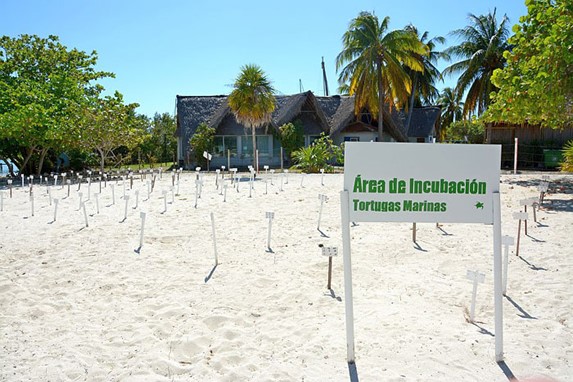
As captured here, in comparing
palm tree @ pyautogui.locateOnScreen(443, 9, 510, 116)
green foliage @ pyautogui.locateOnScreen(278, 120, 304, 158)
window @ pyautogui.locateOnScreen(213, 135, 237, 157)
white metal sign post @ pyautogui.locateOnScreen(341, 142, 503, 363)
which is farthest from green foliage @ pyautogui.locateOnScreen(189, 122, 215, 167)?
white metal sign post @ pyautogui.locateOnScreen(341, 142, 503, 363)

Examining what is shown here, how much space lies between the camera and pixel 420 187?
12.6 feet

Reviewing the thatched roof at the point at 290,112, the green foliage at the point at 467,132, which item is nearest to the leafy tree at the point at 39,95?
the thatched roof at the point at 290,112

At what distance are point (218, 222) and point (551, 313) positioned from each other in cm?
606

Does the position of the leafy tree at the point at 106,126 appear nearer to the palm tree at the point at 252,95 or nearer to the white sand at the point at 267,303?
the palm tree at the point at 252,95

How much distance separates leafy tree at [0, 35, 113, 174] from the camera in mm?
19406

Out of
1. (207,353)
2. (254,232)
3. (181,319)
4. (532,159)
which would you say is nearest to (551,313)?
(207,353)

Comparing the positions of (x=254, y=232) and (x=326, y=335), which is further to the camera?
(x=254, y=232)

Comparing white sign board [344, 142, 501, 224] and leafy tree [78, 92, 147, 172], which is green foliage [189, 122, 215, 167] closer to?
leafy tree [78, 92, 147, 172]

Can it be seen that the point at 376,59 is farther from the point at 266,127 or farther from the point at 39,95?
the point at 39,95

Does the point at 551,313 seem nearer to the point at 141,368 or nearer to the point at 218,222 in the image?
the point at 141,368

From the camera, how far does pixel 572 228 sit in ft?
27.0

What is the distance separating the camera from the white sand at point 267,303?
384 cm

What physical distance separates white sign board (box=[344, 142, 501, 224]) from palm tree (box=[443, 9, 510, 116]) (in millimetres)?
26779

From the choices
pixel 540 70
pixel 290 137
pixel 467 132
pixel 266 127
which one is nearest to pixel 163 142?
pixel 266 127
